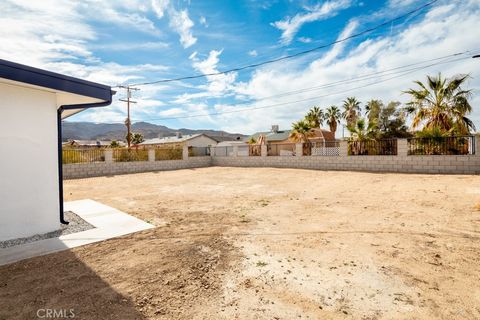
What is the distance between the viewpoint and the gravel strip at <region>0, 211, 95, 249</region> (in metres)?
4.79

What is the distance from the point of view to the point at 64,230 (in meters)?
5.55

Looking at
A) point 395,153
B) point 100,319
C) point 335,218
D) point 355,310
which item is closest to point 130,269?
point 100,319

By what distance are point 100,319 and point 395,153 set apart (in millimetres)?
16282

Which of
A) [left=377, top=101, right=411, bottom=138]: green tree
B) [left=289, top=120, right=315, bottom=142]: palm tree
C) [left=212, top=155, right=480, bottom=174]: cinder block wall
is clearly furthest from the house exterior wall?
[left=377, top=101, right=411, bottom=138]: green tree

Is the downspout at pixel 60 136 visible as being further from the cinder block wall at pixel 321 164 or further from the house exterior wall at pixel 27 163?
the cinder block wall at pixel 321 164

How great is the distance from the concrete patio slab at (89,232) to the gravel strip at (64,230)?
147 mm

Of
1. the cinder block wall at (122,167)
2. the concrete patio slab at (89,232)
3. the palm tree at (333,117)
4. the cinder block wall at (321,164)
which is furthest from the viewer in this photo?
the palm tree at (333,117)

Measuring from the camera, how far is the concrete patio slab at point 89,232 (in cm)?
434

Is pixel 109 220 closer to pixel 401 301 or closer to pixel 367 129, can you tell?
pixel 401 301

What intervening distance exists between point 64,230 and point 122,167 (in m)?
14.0

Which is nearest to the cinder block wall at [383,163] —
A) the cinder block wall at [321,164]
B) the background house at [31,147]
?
the cinder block wall at [321,164]

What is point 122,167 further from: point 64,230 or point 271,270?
point 271,270

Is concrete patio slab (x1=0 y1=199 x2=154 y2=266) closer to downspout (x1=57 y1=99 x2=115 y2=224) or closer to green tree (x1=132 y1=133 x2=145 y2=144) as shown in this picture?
downspout (x1=57 y1=99 x2=115 y2=224)

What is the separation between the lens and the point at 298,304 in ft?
9.32
